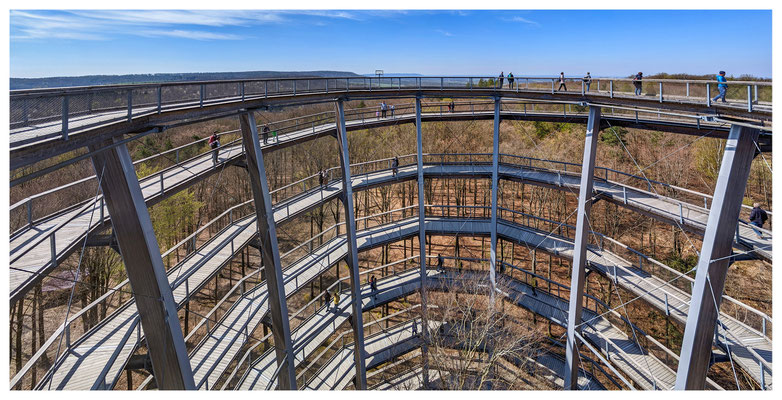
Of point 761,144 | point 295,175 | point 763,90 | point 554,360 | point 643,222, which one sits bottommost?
point 554,360

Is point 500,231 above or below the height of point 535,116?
below

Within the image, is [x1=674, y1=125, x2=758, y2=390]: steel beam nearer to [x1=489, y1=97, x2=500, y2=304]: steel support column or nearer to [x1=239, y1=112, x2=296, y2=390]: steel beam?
[x1=489, y1=97, x2=500, y2=304]: steel support column

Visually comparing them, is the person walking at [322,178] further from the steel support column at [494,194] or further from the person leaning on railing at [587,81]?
the person leaning on railing at [587,81]

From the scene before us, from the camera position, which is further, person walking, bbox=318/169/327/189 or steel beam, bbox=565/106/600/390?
person walking, bbox=318/169/327/189

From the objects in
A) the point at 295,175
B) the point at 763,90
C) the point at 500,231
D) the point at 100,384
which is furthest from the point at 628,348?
the point at 295,175

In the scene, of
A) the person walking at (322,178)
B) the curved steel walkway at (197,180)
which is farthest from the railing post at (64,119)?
the person walking at (322,178)

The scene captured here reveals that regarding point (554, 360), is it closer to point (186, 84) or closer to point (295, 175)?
point (186, 84)

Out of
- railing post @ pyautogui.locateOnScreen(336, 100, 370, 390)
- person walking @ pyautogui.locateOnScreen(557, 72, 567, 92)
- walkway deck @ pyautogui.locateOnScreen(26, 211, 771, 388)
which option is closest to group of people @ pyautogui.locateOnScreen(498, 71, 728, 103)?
person walking @ pyautogui.locateOnScreen(557, 72, 567, 92)
